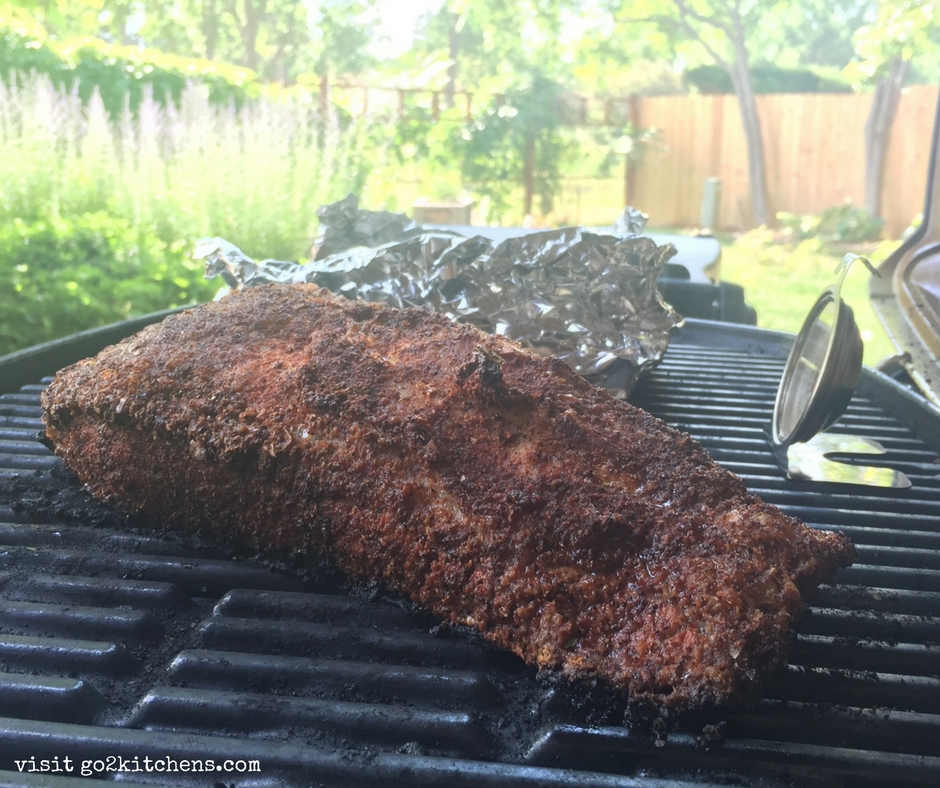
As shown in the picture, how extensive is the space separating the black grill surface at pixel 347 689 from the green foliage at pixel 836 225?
28.5ft

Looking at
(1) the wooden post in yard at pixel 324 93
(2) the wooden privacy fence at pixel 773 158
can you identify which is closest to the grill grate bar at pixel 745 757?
(1) the wooden post in yard at pixel 324 93

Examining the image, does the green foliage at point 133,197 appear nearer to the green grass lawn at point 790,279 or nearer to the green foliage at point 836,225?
the green grass lawn at point 790,279

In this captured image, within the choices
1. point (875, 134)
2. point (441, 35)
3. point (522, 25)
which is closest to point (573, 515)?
point (875, 134)

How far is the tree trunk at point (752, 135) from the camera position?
9.23 metres

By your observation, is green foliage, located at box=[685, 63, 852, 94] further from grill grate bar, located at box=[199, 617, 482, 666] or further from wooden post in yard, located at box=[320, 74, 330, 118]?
grill grate bar, located at box=[199, 617, 482, 666]

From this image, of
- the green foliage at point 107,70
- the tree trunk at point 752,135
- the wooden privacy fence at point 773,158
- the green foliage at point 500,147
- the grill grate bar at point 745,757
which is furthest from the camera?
the green foliage at point 500,147

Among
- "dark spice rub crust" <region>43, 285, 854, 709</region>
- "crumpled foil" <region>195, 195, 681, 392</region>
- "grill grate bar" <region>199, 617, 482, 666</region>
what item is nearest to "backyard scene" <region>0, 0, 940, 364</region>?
"crumpled foil" <region>195, 195, 681, 392</region>

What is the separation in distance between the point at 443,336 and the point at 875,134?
375 inches

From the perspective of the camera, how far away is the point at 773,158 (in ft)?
31.9

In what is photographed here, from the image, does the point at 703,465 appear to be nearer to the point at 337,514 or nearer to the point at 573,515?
the point at 573,515

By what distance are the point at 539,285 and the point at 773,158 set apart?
28.7ft

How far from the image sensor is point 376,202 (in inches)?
307

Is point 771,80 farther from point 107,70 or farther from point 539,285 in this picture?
point 539,285

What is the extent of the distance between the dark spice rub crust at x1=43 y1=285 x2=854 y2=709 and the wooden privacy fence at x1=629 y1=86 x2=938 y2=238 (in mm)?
8572
